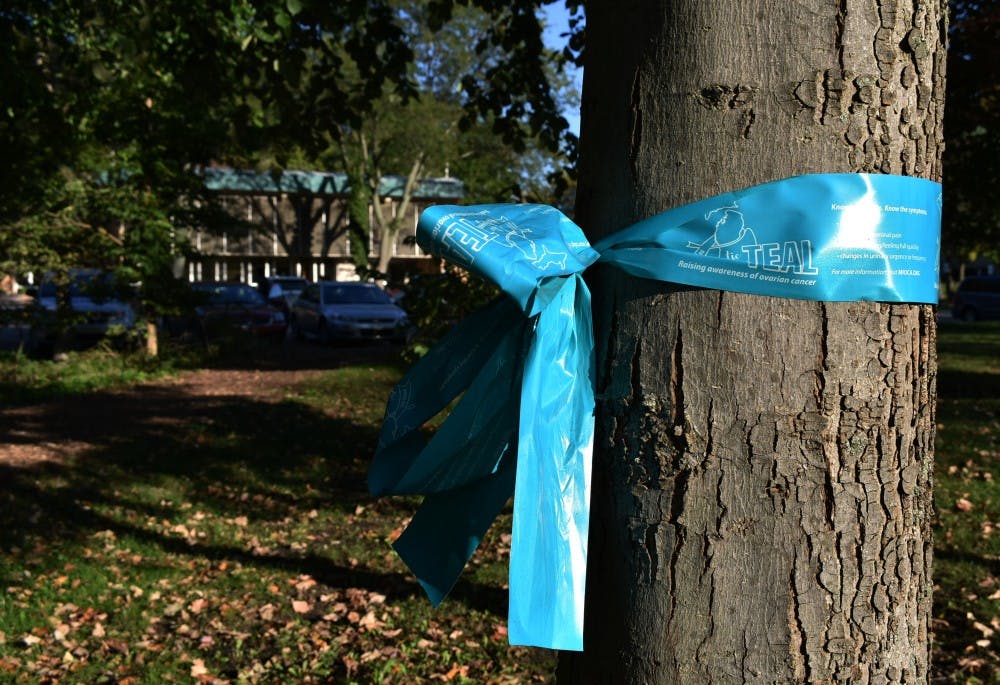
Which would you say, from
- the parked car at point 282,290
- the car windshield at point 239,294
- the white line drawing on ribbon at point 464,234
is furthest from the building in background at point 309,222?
the white line drawing on ribbon at point 464,234

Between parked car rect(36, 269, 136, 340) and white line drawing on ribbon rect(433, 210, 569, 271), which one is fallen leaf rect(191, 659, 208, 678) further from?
parked car rect(36, 269, 136, 340)

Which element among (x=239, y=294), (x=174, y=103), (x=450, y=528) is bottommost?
(x=450, y=528)

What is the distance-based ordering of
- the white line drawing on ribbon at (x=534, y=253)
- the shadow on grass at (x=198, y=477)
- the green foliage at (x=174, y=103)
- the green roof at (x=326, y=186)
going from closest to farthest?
1. the white line drawing on ribbon at (x=534, y=253)
2. the shadow on grass at (x=198, y=477)
3. the green foliage at (x=174, y=103)
4. the green roof at (x=326, y=186)

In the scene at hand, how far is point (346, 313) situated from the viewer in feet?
67.3

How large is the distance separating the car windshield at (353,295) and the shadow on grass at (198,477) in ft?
31.3

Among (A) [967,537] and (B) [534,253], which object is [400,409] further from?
(A) [967,537]

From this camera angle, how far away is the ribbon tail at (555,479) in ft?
5.11

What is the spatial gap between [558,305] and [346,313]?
757 inches

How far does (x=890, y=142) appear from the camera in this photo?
1.49 m

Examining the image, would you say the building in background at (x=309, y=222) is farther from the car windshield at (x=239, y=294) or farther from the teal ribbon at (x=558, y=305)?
the teal ribbon at (x=558, y=305)

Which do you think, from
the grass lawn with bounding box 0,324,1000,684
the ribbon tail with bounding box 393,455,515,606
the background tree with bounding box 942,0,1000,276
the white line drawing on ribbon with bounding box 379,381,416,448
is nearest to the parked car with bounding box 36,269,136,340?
the grass lawn with bounding box 0,324,1000,684

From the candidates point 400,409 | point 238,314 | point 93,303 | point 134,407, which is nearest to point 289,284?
point 238,314

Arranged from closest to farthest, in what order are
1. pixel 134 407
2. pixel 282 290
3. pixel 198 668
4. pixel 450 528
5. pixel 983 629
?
pixel 450 528 < pixel 198 668 < pixel 983 629 < pixel 134 407 < pixel 282 290

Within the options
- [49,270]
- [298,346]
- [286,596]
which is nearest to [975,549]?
[286,596]
